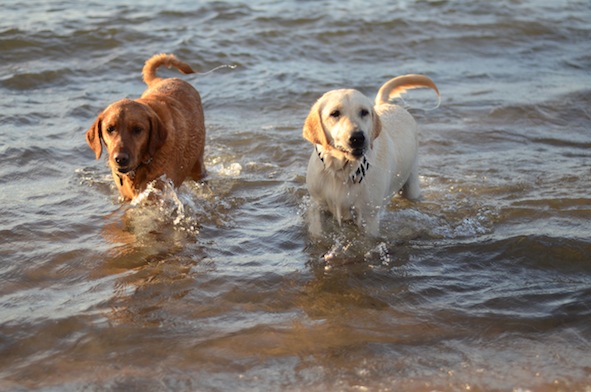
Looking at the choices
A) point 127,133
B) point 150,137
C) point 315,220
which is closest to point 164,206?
point 150,137

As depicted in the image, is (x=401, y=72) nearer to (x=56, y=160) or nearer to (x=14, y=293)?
(x=56, y=160)

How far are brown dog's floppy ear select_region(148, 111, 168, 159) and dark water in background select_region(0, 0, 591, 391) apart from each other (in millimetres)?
458

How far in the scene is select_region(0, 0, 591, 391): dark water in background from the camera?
14.0ft

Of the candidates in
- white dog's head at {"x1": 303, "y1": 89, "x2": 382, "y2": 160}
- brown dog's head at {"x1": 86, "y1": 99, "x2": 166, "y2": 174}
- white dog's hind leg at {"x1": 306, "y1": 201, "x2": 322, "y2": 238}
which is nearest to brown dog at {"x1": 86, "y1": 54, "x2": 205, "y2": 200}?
brown dog's head at {"x1": 86, "y1": 99, "x2": 166, "y2": 174}

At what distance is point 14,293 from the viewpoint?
16.4ft

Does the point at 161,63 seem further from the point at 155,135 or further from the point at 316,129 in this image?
the point at 316,129

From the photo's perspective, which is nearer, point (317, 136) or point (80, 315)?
point (80, 315)

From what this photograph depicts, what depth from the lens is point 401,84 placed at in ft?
21.6

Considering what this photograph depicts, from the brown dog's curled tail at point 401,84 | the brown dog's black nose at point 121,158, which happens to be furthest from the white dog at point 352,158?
the brown dog's black nose at point 121,158

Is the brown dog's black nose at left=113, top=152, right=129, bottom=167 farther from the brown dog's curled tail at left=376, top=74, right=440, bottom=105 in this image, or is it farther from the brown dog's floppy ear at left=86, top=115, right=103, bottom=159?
the brown dog's curled tail at left=376, top=74, right=440, bottom=105

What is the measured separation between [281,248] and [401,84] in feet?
5.70

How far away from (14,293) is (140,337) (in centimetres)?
102

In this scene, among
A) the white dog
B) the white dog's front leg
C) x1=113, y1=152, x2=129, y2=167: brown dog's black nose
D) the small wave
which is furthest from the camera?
the small wave

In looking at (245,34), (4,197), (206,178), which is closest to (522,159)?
(206,178)
